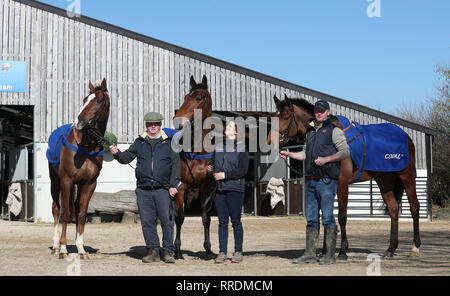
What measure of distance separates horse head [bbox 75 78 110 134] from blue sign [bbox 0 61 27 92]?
12.7m

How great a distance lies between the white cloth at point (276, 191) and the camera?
24469mm

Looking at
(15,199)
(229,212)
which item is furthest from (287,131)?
(15,199)

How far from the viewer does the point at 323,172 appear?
812 cm

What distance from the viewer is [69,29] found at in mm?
21312

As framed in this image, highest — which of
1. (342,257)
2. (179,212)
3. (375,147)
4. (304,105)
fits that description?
(304,105)

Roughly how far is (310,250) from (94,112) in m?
3.39

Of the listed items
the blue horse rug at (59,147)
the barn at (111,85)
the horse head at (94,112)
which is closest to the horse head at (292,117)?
the horse head at (94,112)

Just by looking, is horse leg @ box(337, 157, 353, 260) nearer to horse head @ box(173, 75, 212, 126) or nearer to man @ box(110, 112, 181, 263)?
horse head @ box(173, 75, 212, 126)

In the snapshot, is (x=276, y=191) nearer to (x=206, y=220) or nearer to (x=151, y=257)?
(x=206, y=220)

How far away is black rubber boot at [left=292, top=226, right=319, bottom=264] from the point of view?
8.25 meters

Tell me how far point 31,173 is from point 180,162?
608 inches
